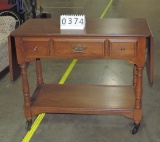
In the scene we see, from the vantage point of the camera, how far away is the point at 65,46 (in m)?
2.18

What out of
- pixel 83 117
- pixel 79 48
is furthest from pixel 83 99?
pixel 79 48

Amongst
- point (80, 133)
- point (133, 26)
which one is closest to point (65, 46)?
point (133, 26)

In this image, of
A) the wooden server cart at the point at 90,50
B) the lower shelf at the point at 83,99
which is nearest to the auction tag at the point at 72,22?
the wooden server cart at the point at 90,50

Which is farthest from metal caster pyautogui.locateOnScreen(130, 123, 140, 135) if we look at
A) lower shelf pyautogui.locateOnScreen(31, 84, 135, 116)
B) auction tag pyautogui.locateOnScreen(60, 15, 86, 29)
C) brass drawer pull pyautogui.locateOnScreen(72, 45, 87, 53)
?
auction tag pyautogui.locateOnScreen(60, 15, 86, 29)

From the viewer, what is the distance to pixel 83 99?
102 inches

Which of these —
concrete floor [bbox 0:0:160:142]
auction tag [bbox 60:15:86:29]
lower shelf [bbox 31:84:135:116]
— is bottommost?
concrete floor [bbox 0:0:160:142]

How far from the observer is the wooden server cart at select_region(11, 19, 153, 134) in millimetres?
2141

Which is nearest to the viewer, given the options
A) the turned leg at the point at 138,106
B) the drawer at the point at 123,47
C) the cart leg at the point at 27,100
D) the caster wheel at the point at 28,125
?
the drawer at the point at 123,47

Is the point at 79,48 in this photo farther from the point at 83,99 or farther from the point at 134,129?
the point at 134,129

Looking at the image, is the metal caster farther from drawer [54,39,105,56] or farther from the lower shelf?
drawer [54,39,105,56]

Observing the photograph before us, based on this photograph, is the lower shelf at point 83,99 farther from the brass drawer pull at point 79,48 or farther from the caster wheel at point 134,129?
the brass drawer pull at point 79,48

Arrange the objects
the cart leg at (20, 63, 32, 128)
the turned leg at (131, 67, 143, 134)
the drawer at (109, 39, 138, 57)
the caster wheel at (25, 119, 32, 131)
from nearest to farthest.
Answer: the drawer at (109, 39, 138, 57), the turned leg at (131, 67, 143, 134), the cart leg at (20, 63, 32, 128), the caster wheel at (25, 119, 32, 131)

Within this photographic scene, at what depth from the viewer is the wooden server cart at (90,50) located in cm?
214

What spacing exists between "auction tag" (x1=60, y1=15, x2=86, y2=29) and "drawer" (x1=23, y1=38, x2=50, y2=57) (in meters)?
0.20
